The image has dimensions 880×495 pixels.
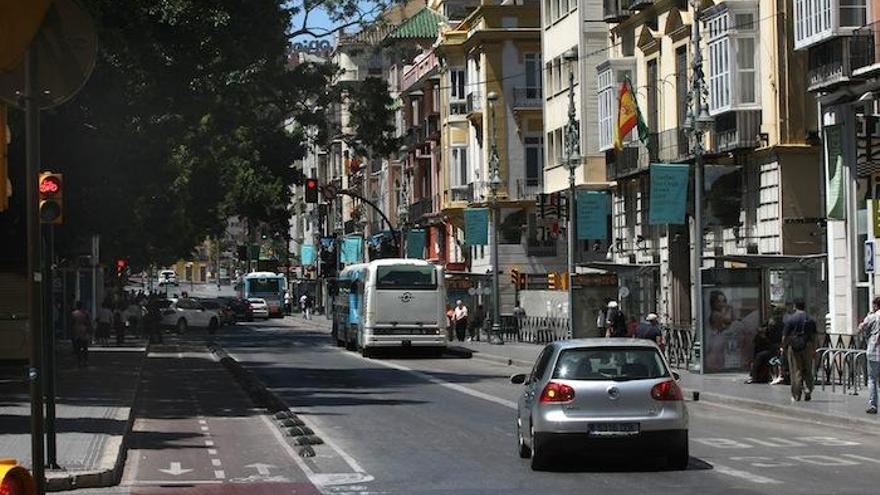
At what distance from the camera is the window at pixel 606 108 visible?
5619 cm

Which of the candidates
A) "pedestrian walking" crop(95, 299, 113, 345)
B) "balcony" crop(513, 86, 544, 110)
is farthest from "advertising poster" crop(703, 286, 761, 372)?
"balcony" crop(513, 86, 544, 110)

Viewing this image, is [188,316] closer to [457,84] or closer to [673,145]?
[457,84]

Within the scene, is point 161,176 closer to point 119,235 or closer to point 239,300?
point 119,235

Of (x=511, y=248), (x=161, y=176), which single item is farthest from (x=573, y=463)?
(x=511, y=248)

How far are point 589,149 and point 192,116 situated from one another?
75.7 feet

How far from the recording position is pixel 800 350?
95.8ft

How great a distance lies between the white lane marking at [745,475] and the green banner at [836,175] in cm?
2025

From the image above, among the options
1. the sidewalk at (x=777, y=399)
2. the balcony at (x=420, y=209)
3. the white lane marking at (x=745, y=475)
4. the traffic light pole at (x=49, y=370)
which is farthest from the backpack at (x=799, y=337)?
the balcony at (x=420, y=209)

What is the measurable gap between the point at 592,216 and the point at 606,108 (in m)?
3.69

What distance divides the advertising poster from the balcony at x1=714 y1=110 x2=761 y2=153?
9936 millimetres

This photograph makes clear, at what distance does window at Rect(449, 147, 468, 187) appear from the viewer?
275 feet

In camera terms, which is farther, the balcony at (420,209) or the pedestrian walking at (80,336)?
the balcony at (420,209)

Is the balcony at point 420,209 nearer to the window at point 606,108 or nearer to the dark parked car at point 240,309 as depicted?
the dark parked car at point 240,309

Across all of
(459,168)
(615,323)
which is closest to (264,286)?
(459,168)
